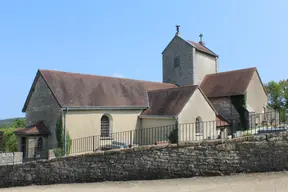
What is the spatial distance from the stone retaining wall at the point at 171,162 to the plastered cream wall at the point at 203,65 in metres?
20.2

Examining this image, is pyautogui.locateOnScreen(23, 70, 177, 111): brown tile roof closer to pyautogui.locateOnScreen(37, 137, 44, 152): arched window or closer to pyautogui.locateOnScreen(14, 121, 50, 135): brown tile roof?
pyautogui.locateOnScreen(14, 121, 50, 135): brown tile roof

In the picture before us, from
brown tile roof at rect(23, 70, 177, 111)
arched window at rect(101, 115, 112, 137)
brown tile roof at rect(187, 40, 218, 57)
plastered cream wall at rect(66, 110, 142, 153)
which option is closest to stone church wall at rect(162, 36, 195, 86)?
brown tile roof at rect(187, 40, 218, 57)

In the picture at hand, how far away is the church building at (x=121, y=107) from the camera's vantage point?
18.6 meters

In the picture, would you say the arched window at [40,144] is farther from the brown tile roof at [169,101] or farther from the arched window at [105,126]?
the brown tile roof at [169,101]

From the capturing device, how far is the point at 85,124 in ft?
62.5

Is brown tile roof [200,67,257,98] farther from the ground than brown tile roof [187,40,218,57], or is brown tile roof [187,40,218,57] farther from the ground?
brown tile roof [187,40,218,57]

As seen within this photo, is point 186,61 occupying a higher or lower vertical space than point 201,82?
higher

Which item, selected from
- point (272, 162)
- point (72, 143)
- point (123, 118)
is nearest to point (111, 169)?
point (272, 162)

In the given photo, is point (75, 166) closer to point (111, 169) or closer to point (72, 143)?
point (111, 169)

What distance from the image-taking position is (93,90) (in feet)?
69.3

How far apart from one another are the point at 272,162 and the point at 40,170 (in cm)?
1048

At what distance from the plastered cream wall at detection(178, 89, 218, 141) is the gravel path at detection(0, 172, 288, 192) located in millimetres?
9687

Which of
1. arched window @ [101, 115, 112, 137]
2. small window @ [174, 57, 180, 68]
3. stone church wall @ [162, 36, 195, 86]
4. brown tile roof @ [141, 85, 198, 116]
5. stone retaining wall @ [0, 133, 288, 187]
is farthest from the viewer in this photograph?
small window @ [174, 57, 180, 68]

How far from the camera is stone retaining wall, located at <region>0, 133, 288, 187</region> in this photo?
27.1ft
